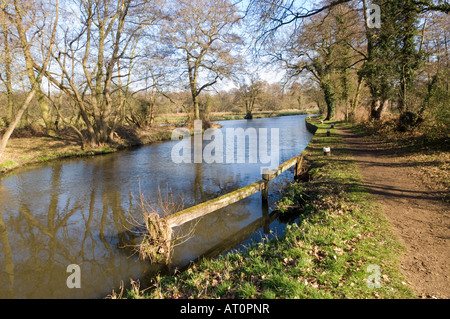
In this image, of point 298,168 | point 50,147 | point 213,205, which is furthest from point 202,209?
point 50,147

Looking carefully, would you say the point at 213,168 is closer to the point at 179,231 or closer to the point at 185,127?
the point at 179,231

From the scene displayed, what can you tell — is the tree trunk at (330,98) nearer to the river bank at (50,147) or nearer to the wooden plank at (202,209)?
the river bank at (50,147)

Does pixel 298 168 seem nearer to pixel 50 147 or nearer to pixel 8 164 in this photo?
pixel 8 164

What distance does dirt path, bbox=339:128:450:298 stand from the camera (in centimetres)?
320

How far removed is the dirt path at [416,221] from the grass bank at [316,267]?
214mm

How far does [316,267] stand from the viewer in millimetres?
3650

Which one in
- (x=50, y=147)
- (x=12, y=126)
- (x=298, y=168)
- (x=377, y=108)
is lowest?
(x=298, y=168)

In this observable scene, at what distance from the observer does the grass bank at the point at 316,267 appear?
3.15 meters

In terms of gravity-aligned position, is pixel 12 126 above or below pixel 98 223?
above

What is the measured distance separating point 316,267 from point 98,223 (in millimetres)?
5729

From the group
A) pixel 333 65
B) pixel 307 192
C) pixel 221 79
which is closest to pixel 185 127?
pixel 221 79

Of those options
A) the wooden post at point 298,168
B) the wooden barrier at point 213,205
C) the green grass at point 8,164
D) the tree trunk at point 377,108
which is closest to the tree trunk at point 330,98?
the tree trunk at point 377,108

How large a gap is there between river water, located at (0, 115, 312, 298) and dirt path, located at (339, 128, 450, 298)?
104 inches

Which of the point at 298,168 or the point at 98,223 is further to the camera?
the point at 298,168
